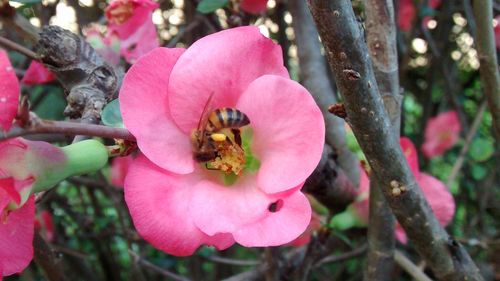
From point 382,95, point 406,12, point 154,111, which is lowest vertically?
point 406,12

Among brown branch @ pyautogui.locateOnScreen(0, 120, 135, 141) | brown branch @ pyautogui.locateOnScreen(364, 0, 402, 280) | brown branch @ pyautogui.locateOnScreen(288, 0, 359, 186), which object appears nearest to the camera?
brown branch @ pyautogui.locateOnScreen(0, 120, 135, 141)

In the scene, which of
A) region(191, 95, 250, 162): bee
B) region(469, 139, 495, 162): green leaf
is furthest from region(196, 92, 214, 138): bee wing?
region(469, 139, 495, 162): green leaf

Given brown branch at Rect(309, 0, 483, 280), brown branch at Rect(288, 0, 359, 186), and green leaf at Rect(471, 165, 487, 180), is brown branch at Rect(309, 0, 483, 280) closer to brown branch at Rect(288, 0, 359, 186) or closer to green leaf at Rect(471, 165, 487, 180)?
brown branch at Rect(288, 0, 359, 186)

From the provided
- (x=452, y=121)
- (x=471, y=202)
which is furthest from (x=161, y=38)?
(x=471, y=202)

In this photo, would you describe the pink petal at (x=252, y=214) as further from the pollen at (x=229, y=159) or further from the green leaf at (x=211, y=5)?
the green leaf at (x=211, y=5)

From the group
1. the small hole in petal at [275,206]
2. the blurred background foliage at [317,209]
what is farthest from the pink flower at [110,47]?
the small hole in petal at [275,206]

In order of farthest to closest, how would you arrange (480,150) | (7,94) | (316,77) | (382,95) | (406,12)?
1. (406,12)
2. (480,150)
3. (316,77)
4. (382,95)
5. (7,94)

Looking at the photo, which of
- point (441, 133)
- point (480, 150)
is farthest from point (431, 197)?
point (441, 133)

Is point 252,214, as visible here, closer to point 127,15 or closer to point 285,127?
point 285,127
